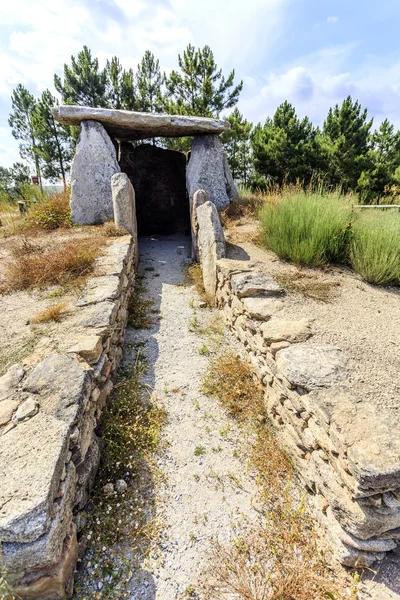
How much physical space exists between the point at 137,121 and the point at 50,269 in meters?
3.81

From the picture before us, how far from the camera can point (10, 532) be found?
4.09 ft

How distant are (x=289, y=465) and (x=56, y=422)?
1523 mm

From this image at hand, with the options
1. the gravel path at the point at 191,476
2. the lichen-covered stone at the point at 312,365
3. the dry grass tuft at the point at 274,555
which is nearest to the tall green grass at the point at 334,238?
the gravel path at the point at 191,476

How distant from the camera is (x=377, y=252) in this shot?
143 inches

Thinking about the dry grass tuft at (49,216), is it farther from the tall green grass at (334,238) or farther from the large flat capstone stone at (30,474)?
the large flat capstone stone at (30,474)

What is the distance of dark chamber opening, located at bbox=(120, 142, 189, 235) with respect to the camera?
25.0ft

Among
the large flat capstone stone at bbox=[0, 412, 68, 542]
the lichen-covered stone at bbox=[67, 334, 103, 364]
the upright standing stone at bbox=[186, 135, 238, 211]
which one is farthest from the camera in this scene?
the upright standing stone at bbox=[186, 135, 238, 211]

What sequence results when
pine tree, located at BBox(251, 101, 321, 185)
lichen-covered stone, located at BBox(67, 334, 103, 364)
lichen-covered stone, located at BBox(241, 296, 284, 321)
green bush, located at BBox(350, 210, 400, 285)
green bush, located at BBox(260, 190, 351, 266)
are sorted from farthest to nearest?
pine tree, located at BBox(251, 101, 321, 185) → green bush, located at BBox(260, 190, 351, 266) → green bush, located at BBox(350, 210, 400, 285) → lichen-covered stone, located at BBox(241, 296, 284, 321) → lichen-covered stone, located at BBox(67, 334, 103, 364)

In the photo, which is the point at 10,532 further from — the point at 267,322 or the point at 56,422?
the point at 267,322

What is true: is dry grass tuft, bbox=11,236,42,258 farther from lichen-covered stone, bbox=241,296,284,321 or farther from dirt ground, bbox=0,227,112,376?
lichen-covered stone, bbox=241,296,284,321

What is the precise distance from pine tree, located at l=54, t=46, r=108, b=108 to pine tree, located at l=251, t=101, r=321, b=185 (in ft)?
21.1

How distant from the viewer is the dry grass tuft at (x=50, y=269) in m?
3.69

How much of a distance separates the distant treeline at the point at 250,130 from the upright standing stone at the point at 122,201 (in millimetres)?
5809

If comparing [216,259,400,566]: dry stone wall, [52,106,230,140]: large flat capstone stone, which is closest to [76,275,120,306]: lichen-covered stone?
[216,259,400,566]: dry stone wall
